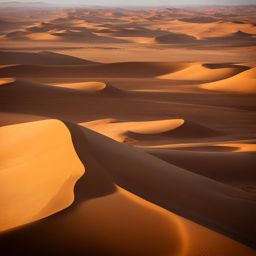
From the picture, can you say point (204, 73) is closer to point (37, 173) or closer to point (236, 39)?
point (37, 173)

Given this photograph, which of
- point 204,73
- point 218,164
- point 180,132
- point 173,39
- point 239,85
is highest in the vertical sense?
point 218,164

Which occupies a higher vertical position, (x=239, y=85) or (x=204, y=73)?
(x=239, y=85)

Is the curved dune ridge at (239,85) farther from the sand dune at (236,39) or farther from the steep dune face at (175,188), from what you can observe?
the sand dune at (236,39)

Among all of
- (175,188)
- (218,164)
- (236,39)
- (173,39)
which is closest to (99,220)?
(175,188)

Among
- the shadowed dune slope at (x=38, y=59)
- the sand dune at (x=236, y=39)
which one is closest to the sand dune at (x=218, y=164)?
the shadowed dune slope at (x=38, y=59)

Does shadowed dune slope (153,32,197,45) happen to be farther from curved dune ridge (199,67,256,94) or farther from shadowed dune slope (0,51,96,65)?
curved dune ridge (199,67,256,94)

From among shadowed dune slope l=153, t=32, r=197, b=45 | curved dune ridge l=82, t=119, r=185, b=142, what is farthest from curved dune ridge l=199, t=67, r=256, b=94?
shadowed dune slope l=153, t=32, r=197, b=45
